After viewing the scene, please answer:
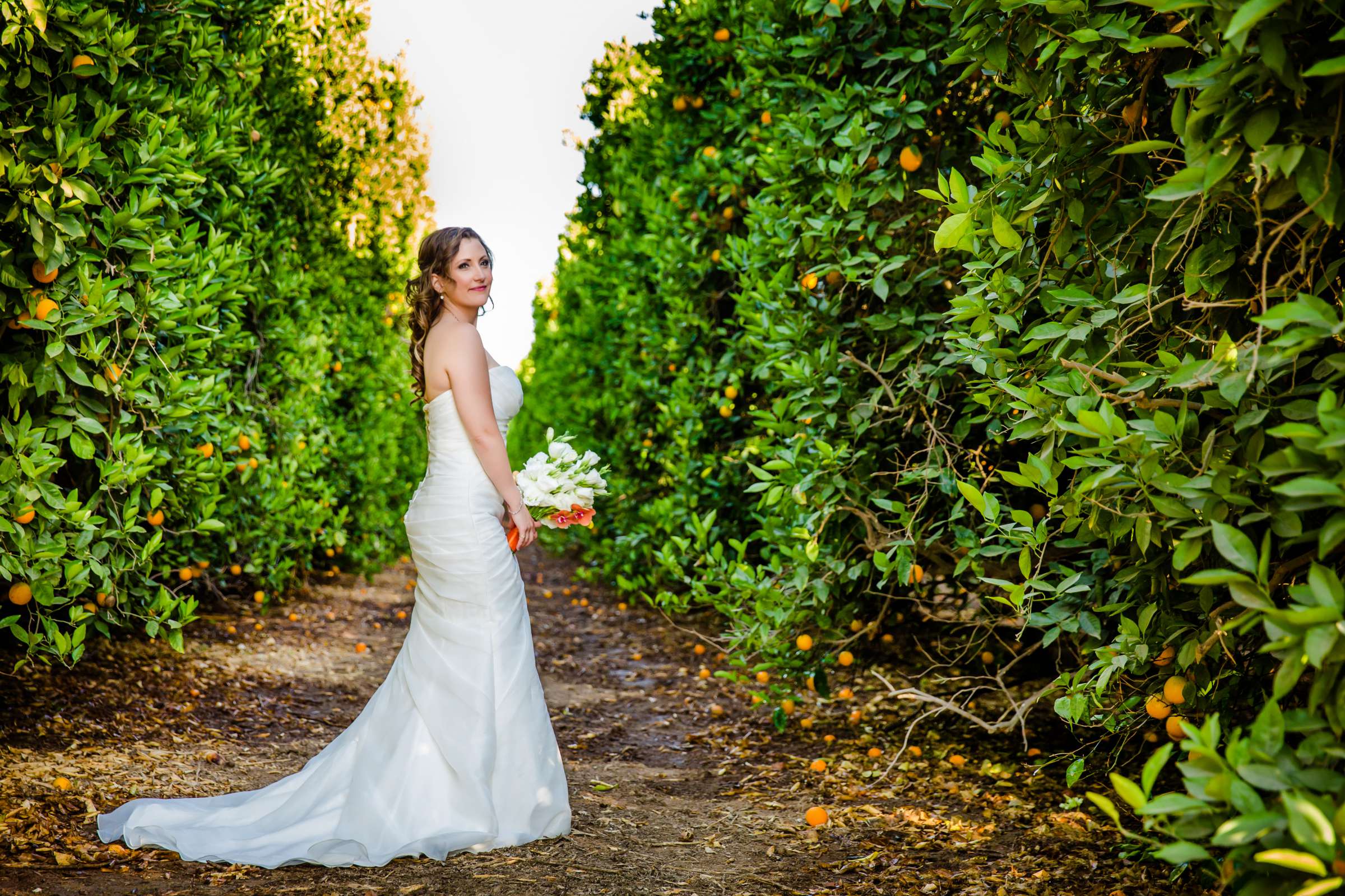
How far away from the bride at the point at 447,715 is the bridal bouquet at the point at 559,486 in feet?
0.38

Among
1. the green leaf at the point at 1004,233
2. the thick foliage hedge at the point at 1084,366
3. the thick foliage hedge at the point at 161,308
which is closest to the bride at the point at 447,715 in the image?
the thick foliage hedge at the point at 161,308

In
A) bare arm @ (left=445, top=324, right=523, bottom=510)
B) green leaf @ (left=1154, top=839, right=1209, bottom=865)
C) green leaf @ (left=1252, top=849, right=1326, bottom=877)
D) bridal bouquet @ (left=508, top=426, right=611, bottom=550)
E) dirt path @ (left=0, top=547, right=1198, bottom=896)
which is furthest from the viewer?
bridal bouquet @ (left=508, top=426, right=611, bottom=550)

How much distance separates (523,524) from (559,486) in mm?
258

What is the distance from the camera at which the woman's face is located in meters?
3.89

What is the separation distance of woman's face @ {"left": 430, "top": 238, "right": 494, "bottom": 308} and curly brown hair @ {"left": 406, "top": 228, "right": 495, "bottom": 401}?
0.06 ft

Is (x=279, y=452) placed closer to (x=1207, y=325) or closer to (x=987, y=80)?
(x=987, y=80)

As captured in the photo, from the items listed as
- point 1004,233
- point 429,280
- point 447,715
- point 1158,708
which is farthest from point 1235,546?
point 429,280

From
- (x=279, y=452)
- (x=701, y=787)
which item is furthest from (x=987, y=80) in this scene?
(x=279, y=452)

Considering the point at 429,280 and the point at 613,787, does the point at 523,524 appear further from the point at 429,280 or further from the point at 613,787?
the point at 613,787

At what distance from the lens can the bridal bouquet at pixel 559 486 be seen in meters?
4.02

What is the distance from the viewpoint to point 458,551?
12.3 feet

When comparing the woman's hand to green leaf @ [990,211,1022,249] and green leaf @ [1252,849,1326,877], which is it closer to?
green leaf @ [990,211,1022,249]

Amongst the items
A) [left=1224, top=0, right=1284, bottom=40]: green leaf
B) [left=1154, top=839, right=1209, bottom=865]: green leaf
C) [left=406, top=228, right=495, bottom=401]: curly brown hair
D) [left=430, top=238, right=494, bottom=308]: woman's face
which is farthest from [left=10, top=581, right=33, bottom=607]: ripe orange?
[left=1224, top=0, right=1284, bottom=40]: green leaf

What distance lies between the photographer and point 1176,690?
2.46 metres
